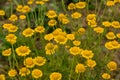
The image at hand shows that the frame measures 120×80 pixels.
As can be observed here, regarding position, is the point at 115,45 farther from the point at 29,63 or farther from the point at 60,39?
the point at 29,63

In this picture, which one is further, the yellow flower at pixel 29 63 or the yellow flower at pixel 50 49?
the yellow flower at pixel 50 49

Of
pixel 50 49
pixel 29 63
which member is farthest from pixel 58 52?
pixel 29 63

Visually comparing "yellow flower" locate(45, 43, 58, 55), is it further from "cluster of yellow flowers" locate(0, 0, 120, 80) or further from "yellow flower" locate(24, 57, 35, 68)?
"yellow flower" locate(24, 57, 35, 68)

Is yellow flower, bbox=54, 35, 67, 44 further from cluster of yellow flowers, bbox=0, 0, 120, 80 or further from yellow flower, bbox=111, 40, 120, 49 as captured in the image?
yellow flower, bbox=111, 40, 120, 49

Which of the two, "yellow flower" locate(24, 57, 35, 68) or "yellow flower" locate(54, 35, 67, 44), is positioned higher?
"yellow flower" locate(54, 35, 67, 44)

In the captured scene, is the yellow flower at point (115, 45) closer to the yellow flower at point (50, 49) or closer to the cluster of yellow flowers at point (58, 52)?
the cluster of yellow flowers at point (58, 52)

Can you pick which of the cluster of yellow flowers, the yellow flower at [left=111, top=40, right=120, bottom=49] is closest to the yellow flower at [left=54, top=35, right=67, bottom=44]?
the cluster of yellow flowers

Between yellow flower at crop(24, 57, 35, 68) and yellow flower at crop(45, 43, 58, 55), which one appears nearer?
yellow flower at crop(24, 57, 35, 68)

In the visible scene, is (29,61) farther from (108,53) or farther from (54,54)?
(108,53)

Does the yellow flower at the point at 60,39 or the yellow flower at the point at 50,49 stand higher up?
the yellow flower at the point at 60,39

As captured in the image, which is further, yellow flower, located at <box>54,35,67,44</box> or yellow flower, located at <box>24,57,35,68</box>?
yellow flower, located at <box>54,35,67,44</box>

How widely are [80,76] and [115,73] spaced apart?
0.36m

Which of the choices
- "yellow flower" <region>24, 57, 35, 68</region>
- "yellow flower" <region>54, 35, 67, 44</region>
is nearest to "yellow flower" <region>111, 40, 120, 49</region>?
"yellow flower" <region>54, 35, 67, 44</region>

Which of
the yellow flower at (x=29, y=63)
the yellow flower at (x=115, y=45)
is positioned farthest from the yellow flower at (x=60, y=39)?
the yellow flower at (x=115, y=45)
